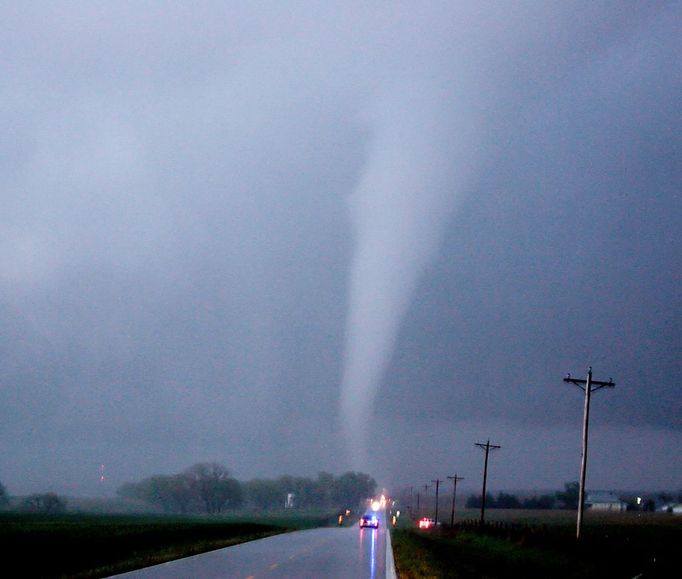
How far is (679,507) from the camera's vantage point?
169m

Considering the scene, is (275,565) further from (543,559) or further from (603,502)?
(603,502)

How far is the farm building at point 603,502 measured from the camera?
174500 mm

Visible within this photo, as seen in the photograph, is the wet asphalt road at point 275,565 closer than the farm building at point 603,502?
Yes

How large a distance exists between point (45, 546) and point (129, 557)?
675cm

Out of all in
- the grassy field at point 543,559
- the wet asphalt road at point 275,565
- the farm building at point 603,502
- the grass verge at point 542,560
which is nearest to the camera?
the wet asphalt road at point 275,565

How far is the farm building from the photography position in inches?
6870

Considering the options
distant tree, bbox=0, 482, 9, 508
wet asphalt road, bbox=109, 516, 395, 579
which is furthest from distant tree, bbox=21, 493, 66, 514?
wet asphalt road, bbox=109, 516, 395, 579

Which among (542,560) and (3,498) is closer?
(542,560)

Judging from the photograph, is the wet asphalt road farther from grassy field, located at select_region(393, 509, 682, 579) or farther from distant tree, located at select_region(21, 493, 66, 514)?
distant tree, located at select_region(21, 493, 66, 514)

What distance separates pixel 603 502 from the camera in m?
186

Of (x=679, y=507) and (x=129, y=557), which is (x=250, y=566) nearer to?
(x=129, y=557)

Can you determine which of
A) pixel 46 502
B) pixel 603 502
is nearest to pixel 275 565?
pixel 46 502

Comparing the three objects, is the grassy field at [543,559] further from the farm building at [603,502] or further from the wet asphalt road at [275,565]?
the farm building at [603,502]

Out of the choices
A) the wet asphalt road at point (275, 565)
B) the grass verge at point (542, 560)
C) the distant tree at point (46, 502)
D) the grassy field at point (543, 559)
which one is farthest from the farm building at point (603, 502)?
the wet asphalt road at point (275, 565)
